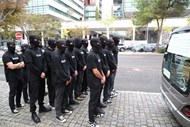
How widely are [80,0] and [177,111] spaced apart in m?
89.6

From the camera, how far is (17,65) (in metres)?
4.59

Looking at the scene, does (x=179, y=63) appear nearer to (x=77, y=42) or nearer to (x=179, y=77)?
(x=179, y=77)

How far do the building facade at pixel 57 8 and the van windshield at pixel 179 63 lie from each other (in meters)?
37.6

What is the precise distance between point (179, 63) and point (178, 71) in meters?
0.15

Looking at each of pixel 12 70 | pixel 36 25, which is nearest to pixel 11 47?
pixel 12 70

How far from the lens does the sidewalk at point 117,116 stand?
4184mm

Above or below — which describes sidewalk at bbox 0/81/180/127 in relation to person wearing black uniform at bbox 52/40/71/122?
below

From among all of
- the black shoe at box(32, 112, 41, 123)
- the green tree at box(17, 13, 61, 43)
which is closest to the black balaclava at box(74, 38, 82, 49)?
the black shoe at box(32, 112, 41, 123)

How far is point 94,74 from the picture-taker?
12.6 feet

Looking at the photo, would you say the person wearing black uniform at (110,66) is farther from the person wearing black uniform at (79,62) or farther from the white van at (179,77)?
the white van at (179,77)

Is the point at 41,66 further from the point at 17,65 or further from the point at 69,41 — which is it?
the point at 69,41

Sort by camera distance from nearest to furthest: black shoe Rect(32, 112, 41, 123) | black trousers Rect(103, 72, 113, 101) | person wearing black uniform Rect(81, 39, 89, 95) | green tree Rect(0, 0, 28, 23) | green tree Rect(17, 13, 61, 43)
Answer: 1. black shoe Rect(32, 112, 41, 123)
2. black trousers Rect(103, 72, 113, 101)
3. person wearing black uniform Rect(81, 39, 89, 95)
4. green tree Rect(0, 0, 28, 23)
5. green tree Rect(17, 13, 61, 43)

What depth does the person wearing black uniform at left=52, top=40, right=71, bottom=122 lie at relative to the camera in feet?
13.6

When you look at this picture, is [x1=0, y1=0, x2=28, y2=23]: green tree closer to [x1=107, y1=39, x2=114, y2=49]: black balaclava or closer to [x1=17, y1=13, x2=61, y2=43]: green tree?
[x1=107, y1=39, x2=114, y2=49]: black balaclava
